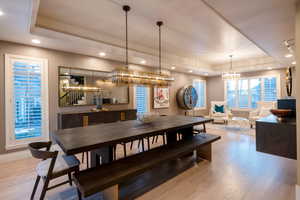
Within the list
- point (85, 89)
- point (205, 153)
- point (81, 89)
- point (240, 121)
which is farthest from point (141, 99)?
point (240, 121)

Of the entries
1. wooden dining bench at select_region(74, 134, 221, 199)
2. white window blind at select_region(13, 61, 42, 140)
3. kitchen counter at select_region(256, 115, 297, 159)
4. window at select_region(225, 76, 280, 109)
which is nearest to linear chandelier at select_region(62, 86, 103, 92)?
white window blind at select_region(13, 61, 42, 140)

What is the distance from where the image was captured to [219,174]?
2633 mm

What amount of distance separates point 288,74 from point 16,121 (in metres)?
6.37

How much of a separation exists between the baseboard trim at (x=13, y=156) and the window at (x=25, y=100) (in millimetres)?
153

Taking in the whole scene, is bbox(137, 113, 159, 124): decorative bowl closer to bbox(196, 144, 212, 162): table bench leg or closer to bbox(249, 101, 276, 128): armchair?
bbox(196, 144, 212, 162): table bench leg

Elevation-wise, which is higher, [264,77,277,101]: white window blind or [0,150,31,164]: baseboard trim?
[264,77,277,101]: white window blind

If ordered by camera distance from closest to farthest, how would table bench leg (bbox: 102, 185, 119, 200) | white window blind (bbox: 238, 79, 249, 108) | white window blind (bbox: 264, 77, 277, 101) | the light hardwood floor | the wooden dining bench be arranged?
the wooden dining bench → table bench leg (bbox: 102, 185, 119, 200) → the light hardwood floor → white window blind (bbox: 264, 77, 277, 101) → white window blind (bbox: 238, 79, 249, 108)

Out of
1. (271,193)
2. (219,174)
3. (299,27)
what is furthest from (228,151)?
(299,27)

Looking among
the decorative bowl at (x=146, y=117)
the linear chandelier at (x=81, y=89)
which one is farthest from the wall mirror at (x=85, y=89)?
the decorative bowl at (x=146, y=117)

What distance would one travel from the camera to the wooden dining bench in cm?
161

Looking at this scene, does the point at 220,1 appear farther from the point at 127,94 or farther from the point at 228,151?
the point at 127,94

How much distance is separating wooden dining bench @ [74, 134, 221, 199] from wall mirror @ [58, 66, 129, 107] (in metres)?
1.89

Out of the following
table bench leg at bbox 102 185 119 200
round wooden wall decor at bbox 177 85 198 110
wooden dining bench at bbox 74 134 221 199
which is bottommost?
table bench leg at bbox 102 185 119 200

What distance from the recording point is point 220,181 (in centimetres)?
241
